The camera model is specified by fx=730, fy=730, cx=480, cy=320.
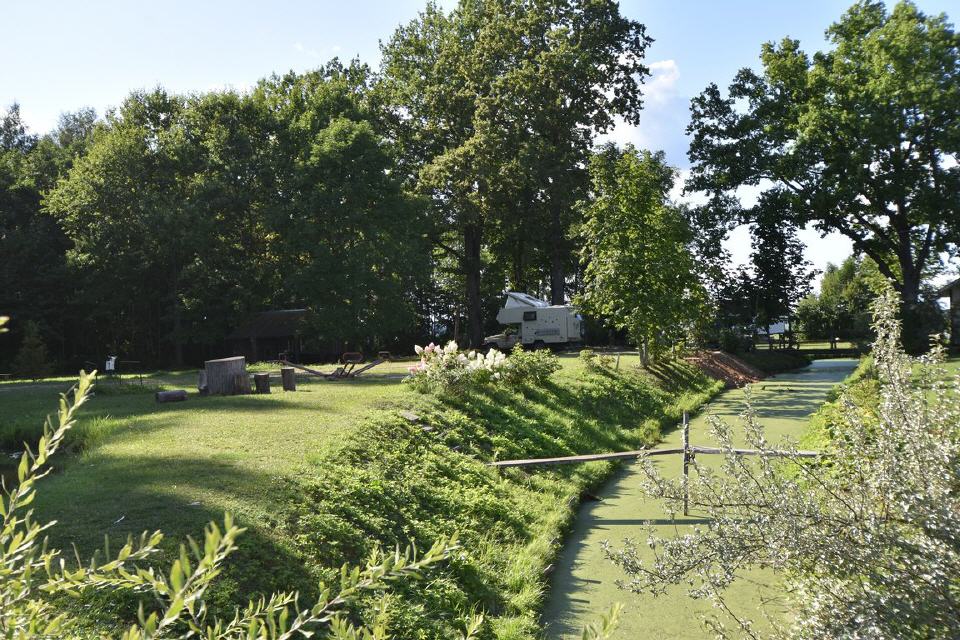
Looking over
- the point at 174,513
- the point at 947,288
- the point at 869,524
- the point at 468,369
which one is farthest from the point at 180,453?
the point at 947,288

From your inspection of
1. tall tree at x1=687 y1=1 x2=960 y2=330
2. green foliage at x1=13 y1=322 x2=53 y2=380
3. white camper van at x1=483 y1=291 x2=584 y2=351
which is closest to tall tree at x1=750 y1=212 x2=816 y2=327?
tall tree at x1=687 y1=1 x2=960 y2=330

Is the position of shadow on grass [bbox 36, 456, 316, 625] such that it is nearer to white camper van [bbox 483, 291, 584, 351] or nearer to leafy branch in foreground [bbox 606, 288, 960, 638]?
leafy branch in foreground [bbox 606, 288, 960, 638]

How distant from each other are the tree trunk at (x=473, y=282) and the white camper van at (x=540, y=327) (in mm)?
1324

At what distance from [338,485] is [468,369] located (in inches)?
265

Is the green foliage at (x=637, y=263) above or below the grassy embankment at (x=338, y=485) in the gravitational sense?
above

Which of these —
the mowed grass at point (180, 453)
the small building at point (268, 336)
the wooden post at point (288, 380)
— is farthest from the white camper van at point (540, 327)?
the mowed grass at point (180, 453)

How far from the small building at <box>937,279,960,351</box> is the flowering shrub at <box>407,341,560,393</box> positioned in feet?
82.3

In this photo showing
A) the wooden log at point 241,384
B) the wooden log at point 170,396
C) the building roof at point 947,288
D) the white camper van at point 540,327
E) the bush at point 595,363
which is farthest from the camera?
the white camper van at point 540,327

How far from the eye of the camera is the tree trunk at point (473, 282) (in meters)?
40.8

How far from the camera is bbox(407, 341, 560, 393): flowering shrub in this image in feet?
46.5

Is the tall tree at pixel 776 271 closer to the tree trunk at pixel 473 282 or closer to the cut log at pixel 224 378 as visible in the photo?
the tree trunk at pixel 473 282

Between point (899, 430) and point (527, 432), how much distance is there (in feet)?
Result: 30.1

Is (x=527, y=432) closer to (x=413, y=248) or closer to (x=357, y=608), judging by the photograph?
(x=357, y=608)

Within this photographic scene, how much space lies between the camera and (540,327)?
38.4 m
